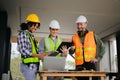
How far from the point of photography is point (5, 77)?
6.74 metres

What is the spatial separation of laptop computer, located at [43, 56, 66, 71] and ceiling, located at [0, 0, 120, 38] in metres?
2.98

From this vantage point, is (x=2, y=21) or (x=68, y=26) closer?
(x=2, y=21)

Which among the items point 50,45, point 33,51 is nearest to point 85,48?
point 50,45

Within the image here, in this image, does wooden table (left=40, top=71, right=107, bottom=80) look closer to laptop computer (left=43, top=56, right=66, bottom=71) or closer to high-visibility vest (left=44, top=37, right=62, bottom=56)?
laptop computer (left=43, top=56, right=66, bottom=71)

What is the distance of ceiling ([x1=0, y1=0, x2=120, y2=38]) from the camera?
5.85 metres

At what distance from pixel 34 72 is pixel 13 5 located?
10.4 ft

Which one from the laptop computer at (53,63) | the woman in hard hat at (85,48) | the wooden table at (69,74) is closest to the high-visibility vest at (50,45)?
the woman in hard hat at (85,48)

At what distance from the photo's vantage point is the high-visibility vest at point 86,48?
360cm

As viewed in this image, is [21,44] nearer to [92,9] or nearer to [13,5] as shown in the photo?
[13,5]

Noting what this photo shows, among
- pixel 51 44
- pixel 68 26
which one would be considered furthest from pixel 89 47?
pixel 68 26

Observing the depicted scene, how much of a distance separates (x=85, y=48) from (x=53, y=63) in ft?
2.79

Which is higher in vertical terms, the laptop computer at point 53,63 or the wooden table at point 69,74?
the laptop computer at point 53,63

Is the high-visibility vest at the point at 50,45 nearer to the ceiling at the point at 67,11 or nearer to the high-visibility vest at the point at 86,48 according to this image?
the high-visibility vest at the point at 86,48

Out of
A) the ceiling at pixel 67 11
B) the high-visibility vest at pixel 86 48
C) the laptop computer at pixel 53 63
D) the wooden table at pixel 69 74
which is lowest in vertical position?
the wooden table at pixel 69 74
